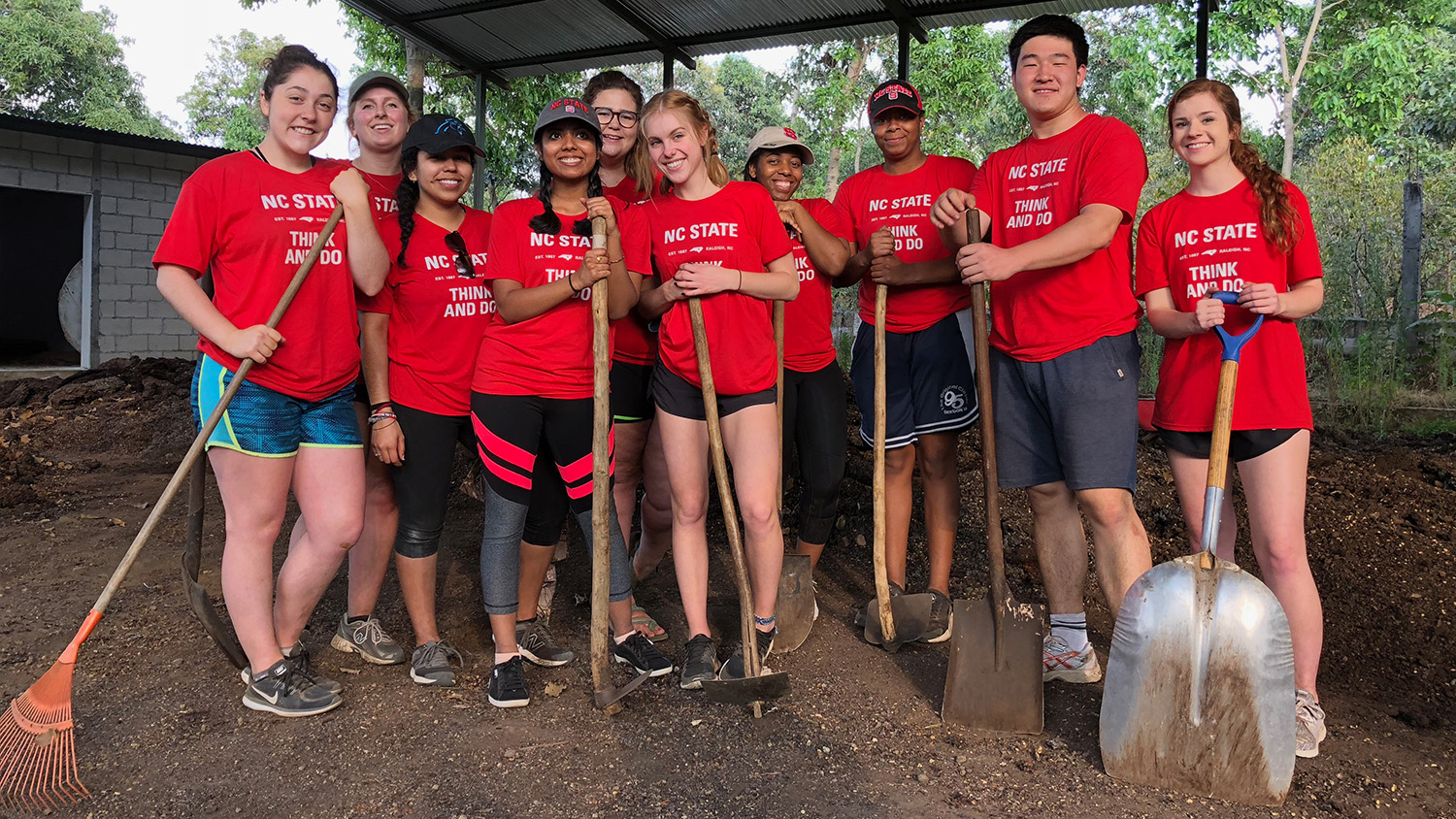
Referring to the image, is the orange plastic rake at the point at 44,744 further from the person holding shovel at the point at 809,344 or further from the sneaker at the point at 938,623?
the sneaker at the point at 938,623

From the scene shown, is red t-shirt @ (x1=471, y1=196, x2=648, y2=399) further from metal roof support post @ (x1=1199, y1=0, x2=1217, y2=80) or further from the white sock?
metal roof support post @ (x1=1199, y1=0, x2=1217, y2=80)

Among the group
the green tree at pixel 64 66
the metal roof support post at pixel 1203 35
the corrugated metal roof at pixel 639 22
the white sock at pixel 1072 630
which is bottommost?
the white sock at pixel 1072 630

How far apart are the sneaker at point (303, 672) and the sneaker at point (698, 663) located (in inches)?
44.2

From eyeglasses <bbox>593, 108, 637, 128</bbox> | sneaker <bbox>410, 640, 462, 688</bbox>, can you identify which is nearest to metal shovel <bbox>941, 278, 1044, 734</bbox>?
eyeglasses <bbox>593, 108, 637, 128</bbox>

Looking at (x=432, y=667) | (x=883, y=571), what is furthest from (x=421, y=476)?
(x=883, y=571)

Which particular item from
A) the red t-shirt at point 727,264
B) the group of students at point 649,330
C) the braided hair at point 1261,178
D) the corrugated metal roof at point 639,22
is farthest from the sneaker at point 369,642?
the corrugated metal roof at point 639,22

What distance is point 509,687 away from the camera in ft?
9.95

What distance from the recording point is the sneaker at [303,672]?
3004 mm

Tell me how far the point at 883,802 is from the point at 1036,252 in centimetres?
162

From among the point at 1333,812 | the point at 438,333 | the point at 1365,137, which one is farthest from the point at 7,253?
the point at 1365,137

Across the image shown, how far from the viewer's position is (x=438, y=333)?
125 inches

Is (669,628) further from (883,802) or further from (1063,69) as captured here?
(1063,69)

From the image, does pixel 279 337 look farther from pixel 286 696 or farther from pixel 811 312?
pixel 811 312

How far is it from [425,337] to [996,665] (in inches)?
83.8
